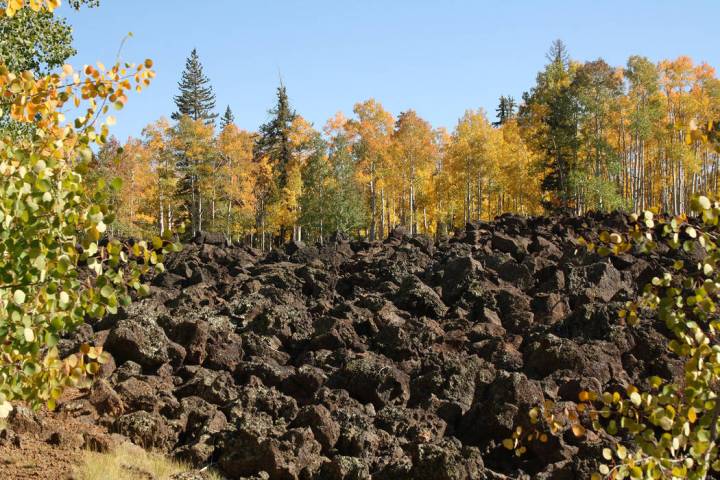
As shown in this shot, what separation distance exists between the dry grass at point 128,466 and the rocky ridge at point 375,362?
0.94 ft

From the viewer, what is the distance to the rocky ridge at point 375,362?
26.7 ft

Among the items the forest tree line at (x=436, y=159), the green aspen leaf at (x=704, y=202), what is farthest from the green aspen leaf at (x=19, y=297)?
the forest tree line at (x=436, y=159)

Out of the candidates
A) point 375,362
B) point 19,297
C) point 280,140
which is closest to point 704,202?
point 19,297

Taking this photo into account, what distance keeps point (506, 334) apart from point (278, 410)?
14.6 ft

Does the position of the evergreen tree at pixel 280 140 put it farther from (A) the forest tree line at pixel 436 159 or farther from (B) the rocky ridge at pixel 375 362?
(B) the rocky ridge at pixel 375 362

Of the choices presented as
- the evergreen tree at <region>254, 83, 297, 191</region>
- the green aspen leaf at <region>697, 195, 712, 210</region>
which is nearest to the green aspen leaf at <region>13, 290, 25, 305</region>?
the green aspen leaf at <region>697, 195, 712, 210</region>

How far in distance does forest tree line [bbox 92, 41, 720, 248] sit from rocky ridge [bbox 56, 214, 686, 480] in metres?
28.7

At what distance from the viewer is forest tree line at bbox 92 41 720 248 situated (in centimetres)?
4622

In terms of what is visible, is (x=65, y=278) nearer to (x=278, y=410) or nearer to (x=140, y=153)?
(x=278, y=410)

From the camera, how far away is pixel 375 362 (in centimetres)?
1034

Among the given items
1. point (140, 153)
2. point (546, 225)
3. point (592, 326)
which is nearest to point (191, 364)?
point (592, 326)

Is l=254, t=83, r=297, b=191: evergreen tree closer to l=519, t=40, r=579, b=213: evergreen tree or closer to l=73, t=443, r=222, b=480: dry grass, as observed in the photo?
l=519, t=40, r=579, b=213: evergreen tree

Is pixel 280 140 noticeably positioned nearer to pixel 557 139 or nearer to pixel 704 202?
pixel 557 139

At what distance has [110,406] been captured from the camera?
9422 mm
